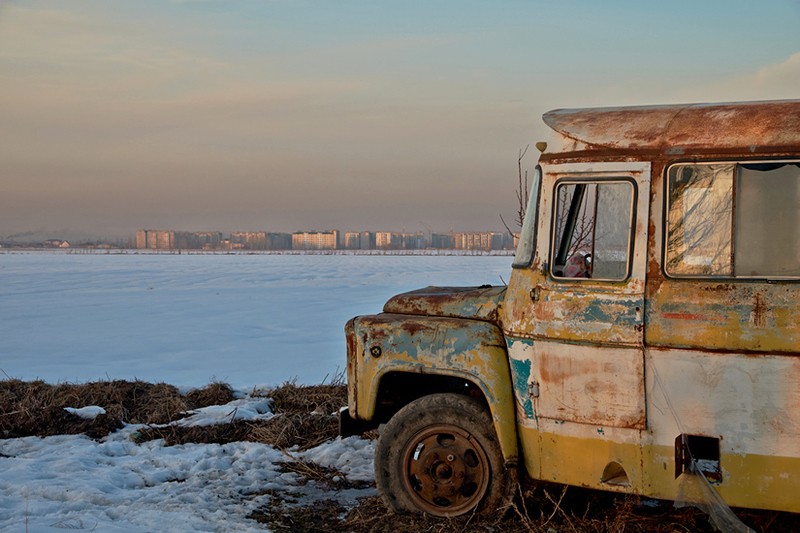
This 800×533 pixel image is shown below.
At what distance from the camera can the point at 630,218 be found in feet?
15.3

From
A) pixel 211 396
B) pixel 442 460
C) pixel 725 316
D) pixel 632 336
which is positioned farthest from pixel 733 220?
pixel 211 396

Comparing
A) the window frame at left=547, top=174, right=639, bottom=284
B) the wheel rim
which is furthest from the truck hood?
the wheel rim

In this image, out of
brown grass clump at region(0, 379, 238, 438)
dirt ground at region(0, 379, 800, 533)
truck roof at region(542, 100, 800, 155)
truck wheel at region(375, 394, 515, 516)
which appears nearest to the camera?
truck roof at region(542, 100, 800, 155)

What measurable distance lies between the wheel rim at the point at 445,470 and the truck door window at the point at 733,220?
1.83m

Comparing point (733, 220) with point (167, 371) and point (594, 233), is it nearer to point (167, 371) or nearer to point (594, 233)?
point (594, 233)

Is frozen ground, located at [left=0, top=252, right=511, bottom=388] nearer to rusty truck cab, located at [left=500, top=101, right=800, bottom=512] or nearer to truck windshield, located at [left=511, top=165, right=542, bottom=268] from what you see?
truck windshield, located at [left=511, top=165, right=542, bottom=268]

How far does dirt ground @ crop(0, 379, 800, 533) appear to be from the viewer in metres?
5.06

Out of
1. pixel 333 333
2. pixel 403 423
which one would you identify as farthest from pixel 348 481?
pixel 333 333

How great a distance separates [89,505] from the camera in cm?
577

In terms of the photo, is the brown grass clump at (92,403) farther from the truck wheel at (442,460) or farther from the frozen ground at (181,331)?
the truck wheel at (442,460)

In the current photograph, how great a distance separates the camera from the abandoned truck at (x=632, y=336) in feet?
14.1

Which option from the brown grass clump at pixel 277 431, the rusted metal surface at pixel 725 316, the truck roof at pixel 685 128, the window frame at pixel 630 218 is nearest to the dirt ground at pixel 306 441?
the brown grass clump at pixel 277 431

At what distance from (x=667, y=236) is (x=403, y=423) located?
2186 mm

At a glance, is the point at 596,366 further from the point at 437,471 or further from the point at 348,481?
the point at 348,481
